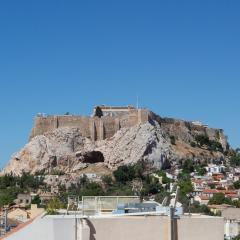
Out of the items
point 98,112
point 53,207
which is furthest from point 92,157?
point 53,207

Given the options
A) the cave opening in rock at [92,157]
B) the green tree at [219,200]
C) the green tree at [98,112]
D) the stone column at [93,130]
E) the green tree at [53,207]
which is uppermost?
the green tree at [98,112]

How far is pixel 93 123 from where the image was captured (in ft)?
212

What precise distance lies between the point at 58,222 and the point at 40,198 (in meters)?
47.1

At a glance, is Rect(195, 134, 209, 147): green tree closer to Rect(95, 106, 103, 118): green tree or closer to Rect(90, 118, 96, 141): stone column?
Rect(95, 106, 103, 118): green tree

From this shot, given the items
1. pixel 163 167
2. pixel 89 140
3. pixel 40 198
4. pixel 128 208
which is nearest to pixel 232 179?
pixel 163 167

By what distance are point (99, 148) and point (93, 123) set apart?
2.77 m

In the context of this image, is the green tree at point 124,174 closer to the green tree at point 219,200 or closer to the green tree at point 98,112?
the green tree at point 219,200

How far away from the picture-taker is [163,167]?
206 feet

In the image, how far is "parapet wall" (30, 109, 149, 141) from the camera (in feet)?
211

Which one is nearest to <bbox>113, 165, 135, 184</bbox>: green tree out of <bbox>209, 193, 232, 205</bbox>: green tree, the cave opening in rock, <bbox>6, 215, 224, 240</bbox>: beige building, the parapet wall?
the cave opening in rock

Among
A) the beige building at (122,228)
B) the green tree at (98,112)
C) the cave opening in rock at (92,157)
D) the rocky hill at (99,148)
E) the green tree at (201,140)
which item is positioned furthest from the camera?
the green tree at (201,140)

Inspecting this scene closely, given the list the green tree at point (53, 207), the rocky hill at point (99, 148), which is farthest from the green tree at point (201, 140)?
the green tree at point (53, 207)

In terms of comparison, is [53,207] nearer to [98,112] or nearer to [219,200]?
[219,200]

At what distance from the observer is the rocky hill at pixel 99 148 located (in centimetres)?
6166
